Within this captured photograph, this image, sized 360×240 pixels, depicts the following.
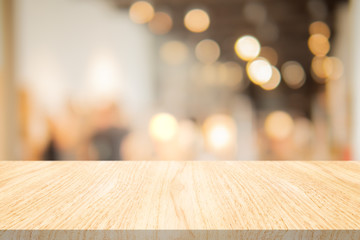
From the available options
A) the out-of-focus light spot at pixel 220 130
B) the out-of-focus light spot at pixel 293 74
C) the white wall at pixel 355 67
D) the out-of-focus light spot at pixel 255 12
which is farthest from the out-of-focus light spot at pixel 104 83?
the white wall at pixel 355 67

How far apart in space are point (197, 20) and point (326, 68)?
3.01 ft

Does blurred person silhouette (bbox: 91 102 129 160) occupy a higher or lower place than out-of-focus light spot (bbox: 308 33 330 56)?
lower

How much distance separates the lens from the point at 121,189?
0.30m

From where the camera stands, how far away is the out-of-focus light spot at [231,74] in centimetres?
239

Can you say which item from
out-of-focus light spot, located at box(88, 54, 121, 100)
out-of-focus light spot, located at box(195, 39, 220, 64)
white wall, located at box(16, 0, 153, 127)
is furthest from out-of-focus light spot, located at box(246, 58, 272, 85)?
out-of-focus light spot, located at box(88, 54, 121, 100)

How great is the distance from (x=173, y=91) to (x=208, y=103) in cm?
25

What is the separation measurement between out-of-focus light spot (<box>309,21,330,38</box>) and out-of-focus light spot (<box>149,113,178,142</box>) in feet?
3.56

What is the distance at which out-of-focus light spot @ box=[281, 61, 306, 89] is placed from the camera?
2.38 metres

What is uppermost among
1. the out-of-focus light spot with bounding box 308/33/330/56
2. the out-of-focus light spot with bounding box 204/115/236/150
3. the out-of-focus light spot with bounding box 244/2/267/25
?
the out-of-focus light spot with bounding box 244/2/267/25

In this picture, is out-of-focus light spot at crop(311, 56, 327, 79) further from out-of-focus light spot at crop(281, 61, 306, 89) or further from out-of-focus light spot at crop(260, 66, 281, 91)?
out-of-focus light spot at crop(260, 66, 281, 91)

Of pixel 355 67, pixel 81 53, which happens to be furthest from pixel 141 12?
pixel 355 67

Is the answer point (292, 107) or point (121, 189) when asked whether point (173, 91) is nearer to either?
point (292, 107)

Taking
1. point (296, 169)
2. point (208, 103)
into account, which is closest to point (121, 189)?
point (296, 169)

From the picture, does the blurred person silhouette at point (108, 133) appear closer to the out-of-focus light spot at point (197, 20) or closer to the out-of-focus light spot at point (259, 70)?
the out-of-focus light spot at point (197, 20)
